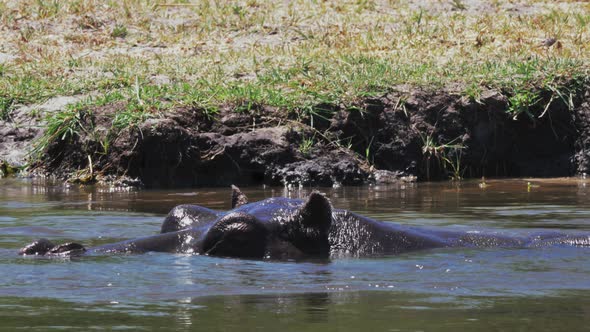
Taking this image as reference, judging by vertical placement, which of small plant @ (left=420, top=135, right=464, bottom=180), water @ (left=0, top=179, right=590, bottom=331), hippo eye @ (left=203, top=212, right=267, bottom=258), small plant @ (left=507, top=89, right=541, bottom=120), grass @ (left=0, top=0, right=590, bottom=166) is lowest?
water @ (left=0, top=179, right=590, bottom=331)

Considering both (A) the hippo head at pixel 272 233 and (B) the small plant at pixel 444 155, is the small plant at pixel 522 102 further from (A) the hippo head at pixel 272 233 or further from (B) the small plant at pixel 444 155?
(A) the hippo head at pixel 272 233

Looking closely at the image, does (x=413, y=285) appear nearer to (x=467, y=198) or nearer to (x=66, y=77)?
(x=467, y=198)

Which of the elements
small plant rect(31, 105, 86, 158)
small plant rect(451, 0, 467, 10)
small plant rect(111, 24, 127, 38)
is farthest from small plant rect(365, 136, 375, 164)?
small plant rect(451, 0, 467, 10)

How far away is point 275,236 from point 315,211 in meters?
0.24

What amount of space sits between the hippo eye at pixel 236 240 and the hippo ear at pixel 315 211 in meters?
0.21

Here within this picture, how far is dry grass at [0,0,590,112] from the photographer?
11164 millimetres

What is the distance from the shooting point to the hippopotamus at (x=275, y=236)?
5039 millimetres

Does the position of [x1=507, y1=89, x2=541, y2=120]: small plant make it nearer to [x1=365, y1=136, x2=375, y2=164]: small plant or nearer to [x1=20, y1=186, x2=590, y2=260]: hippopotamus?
[x1=365, y1=136, x2=375, y2=164]: small plant

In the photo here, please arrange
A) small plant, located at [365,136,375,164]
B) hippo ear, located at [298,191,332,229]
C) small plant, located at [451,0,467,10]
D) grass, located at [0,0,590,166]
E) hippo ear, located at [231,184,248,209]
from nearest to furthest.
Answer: hippo ear, located at [298,191,332,229] → hippo ear, located at [231,184,248,209] → small plant, located at [365,136,375,164] → grass, located at [0,0,590,166] → small plant, located at [451,0,467,10]

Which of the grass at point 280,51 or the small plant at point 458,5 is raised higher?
the small plant at point 458,5

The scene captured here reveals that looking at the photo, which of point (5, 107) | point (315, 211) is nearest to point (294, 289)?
point (315, 211)

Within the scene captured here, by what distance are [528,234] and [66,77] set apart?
27.1ft

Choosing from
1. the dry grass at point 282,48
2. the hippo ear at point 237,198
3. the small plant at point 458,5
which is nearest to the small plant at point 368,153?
the dry grass at point 282,48

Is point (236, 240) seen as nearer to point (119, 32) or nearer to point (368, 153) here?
point (368, 153)
